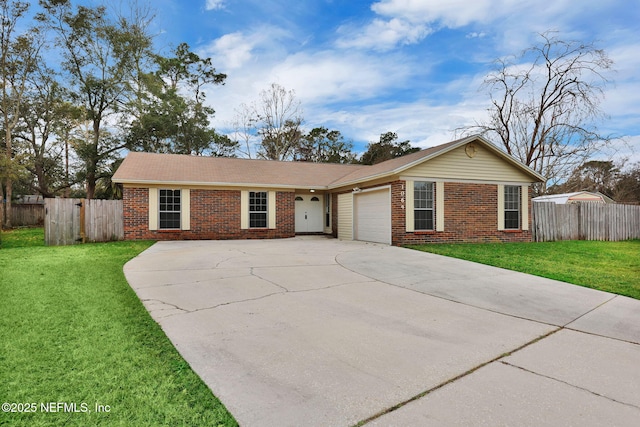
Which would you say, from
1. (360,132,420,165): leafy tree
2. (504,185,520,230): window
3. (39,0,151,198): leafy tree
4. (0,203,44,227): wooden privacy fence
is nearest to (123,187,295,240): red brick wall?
(504,185,520,230): window

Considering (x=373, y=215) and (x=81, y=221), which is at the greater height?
(x=373, y=215)

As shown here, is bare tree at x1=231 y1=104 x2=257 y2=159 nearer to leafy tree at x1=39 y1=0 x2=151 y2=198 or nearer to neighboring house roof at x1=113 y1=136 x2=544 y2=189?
leafy tree at x1=39 y1=0 x2=151 y2=198

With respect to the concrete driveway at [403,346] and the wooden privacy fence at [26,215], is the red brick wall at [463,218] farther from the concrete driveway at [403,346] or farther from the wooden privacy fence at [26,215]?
the wooden privacy fence at [26,215]

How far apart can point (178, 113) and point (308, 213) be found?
1599 cm

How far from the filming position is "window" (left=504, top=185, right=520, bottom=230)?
1388 centimetres

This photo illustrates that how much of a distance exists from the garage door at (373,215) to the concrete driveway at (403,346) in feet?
19.2

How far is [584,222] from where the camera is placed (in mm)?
15375

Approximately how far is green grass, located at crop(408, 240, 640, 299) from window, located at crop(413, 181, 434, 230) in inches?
36.0

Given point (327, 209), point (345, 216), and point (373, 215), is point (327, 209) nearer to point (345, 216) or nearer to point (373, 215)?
point (345, 216)

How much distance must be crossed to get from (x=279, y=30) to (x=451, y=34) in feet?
25.5

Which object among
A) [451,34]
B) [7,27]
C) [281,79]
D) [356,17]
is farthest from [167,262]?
[281,79]

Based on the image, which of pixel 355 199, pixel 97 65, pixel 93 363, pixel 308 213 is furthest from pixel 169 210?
pixel 97 65

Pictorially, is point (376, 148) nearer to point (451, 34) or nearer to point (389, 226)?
point (451, 34)

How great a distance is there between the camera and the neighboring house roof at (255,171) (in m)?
13.2
